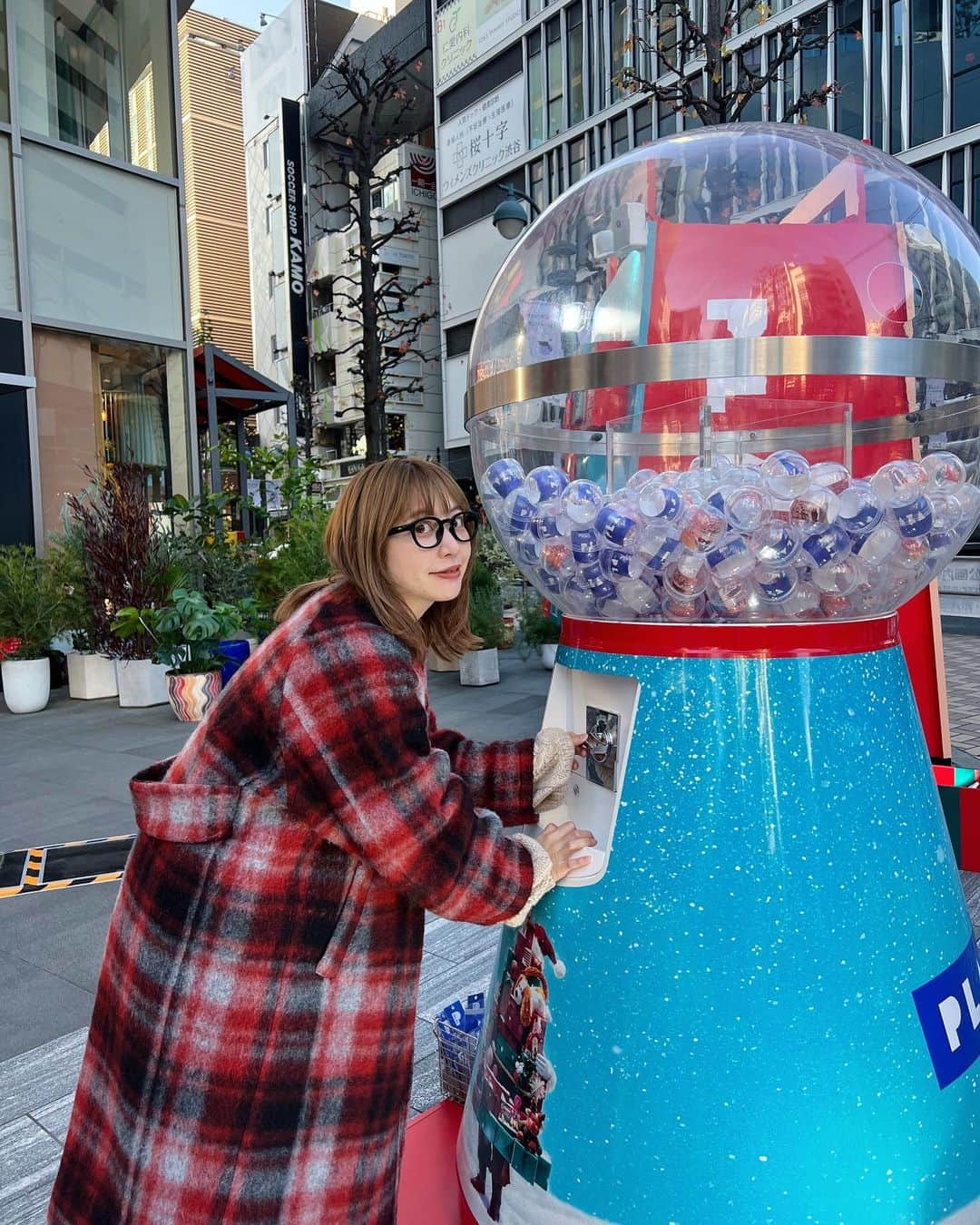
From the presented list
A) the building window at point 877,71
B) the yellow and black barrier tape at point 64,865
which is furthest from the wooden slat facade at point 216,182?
the yellow and black barrier tape at point 64,865

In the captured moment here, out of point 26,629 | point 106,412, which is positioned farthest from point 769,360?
point 106,412

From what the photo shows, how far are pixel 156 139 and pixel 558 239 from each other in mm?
10531

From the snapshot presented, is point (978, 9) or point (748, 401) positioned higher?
point (978, 9)

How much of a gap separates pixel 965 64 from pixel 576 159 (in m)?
11.0

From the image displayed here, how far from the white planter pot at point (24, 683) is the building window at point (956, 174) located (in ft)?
57.2

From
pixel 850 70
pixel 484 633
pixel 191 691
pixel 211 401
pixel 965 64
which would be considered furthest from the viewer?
pixel 850 70

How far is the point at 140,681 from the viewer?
7770 mm

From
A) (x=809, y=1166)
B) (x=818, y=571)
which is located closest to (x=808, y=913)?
(x=809, y=1166)

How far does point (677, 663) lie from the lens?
4.56ft

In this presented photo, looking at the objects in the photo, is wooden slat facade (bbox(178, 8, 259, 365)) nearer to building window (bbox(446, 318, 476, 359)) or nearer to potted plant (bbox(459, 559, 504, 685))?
building window (bbox(446, 318, 476, 359))

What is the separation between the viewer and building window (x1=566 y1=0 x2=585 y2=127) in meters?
24.3

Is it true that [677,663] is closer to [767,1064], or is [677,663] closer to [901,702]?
[901,702]

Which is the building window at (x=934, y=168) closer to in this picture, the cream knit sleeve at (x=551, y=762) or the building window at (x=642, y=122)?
the building window at (x=642, y=122)

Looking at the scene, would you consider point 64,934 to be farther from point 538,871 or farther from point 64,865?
point 538,871
